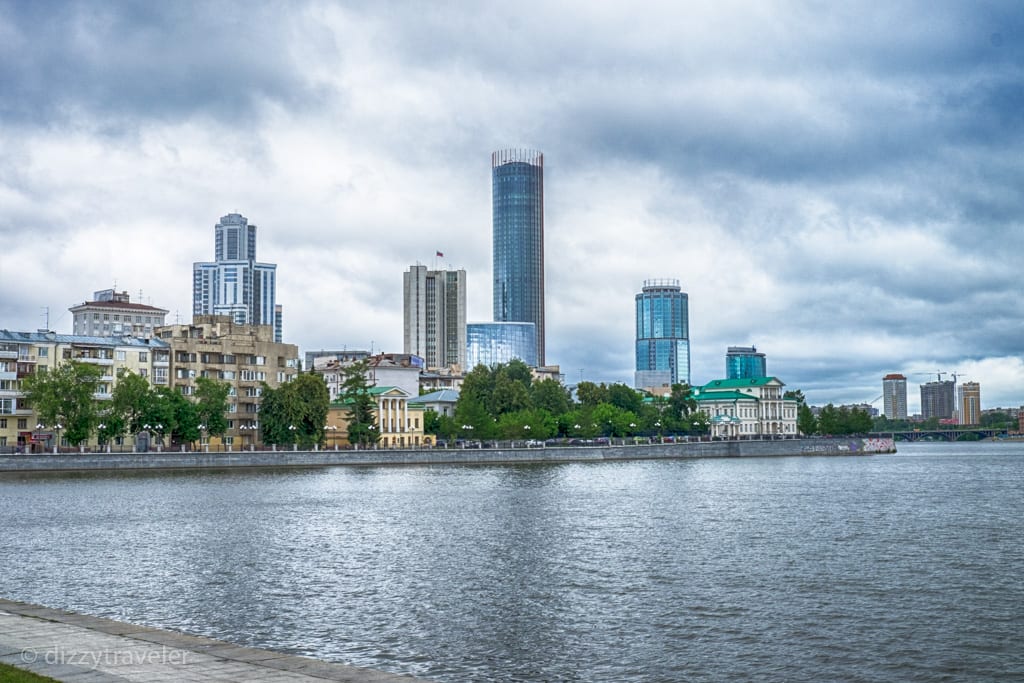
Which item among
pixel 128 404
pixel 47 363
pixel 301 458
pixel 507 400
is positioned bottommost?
pixel 301 458

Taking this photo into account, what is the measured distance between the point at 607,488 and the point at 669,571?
60.4 metres

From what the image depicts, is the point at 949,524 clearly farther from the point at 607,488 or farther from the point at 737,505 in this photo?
the point at 607,488

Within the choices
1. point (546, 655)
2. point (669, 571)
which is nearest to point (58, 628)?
point (546, 655)

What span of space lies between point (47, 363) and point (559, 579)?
407 ft

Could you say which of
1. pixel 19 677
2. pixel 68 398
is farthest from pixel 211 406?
pixel 19 677

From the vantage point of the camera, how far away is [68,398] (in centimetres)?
13575

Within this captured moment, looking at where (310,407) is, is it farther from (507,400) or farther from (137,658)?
(137,658)

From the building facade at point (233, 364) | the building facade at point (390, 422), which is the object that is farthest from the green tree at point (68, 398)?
the building facade at point (390, 422)

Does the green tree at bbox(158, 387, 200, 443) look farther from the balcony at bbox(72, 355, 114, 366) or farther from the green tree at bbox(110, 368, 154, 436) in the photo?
the balcony at bbox(72, 355, 114, 366)

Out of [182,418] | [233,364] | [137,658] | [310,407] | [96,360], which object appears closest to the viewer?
[137,658]

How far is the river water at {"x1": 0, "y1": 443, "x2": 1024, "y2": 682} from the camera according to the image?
31.8 metres

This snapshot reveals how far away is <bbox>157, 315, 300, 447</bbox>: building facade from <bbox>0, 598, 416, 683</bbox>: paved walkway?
134747mm

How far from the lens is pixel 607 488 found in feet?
355

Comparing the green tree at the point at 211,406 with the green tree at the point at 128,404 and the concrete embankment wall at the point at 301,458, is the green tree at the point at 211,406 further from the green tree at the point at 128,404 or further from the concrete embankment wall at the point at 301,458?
the concrete embankment wall at the point at 301,458
